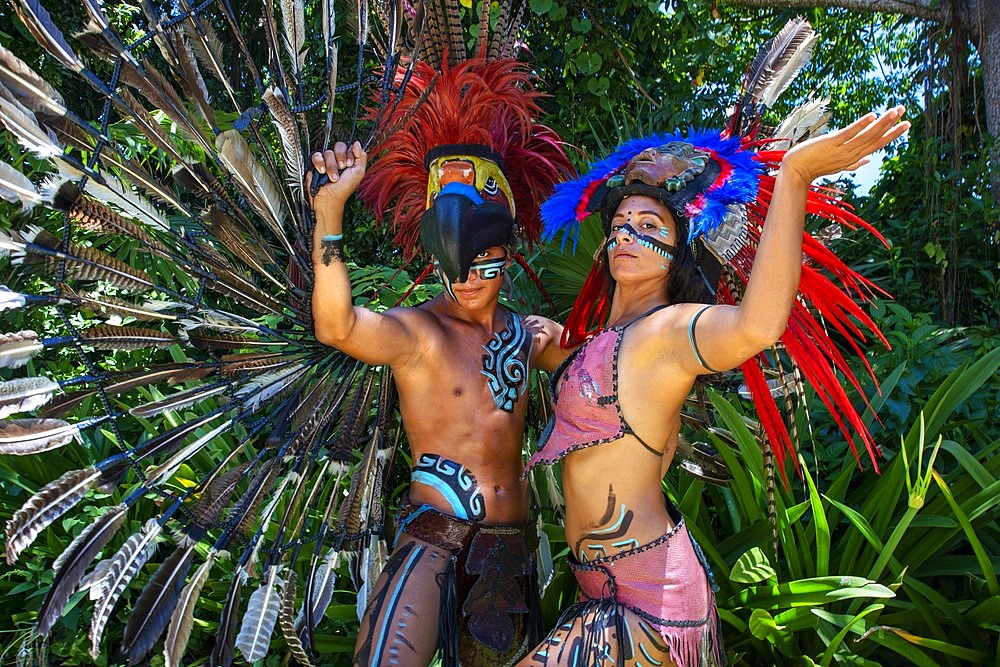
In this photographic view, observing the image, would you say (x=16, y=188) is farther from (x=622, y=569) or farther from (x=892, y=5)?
(x=892, y=5)

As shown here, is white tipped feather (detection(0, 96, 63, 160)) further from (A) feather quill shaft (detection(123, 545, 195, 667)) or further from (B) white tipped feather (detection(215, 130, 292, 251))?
(A) feather quill shaft (detection(123, 545, 195, 667))

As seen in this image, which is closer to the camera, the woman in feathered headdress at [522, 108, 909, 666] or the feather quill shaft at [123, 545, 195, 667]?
the woman in feathered headdress at [522, 108, 909, 666]

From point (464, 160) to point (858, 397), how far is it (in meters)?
2.17

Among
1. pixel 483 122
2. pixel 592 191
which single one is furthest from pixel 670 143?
pixel 483 122

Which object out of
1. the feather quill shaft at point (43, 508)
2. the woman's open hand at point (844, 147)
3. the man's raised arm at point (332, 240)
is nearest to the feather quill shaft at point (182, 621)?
the feather quill shaft at point (43, 508)

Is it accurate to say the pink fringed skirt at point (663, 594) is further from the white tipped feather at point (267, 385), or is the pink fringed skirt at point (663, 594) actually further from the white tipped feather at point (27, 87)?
the white tipped feather at point (27, 87)

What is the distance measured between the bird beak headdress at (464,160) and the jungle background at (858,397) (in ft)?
2.94

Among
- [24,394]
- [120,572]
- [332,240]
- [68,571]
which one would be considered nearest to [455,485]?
[332,240]

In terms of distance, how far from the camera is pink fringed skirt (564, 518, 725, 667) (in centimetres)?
185

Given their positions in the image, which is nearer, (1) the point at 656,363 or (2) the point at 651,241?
(1) the point at 656,363

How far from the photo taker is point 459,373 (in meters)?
2.24

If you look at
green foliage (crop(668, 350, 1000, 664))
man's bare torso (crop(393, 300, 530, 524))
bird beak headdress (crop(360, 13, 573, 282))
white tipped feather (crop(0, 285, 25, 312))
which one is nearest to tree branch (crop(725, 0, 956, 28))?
green foliage (crop(668, 350, 1000, 664))

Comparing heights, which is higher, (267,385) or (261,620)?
(267,385)

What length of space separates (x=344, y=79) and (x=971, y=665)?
193 inches
